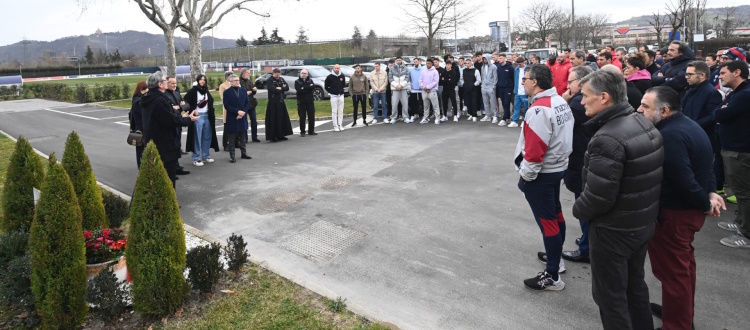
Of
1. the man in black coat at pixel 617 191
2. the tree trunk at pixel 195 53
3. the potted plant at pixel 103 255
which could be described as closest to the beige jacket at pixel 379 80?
the potted plant at pixel 103 255

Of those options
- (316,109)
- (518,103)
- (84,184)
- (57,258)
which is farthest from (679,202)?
(316,109)

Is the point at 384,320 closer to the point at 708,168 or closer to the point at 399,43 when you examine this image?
the point at 708,168

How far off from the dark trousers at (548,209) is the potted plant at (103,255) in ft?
12.2

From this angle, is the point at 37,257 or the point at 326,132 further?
the point at 326,132

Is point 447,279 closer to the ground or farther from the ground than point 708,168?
closer to the ground

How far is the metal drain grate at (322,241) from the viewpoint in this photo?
5.45m

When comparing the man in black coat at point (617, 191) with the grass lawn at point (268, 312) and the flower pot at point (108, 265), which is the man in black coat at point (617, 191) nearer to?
the grass lawn at point (268, 312)

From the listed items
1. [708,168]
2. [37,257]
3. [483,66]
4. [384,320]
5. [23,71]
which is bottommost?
[384,320]

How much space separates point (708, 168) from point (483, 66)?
36.8ft

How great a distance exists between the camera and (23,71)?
59.2 m

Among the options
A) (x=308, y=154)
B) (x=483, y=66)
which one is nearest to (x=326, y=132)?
(x=308, y=154)

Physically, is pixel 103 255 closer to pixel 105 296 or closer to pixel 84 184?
pixel 105 296

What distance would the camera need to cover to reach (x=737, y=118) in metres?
5.22

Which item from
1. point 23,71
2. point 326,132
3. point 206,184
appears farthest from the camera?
point 23,71
